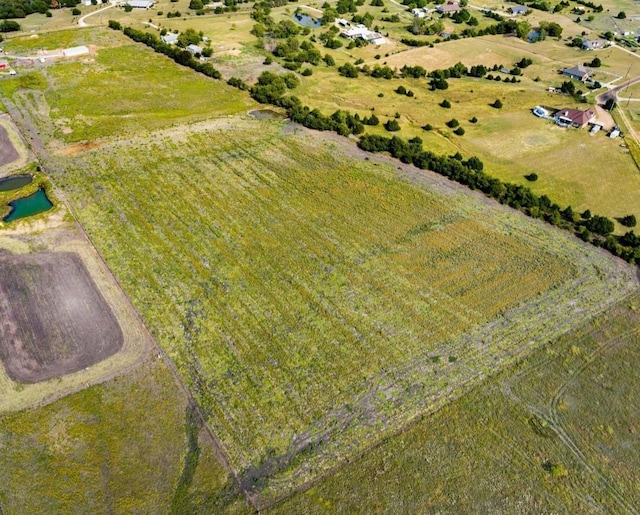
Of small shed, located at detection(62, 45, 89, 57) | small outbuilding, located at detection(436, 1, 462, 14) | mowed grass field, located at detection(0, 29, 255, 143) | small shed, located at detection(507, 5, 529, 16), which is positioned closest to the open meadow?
mowed grass field, located at detection(0, 29, 255, 143)

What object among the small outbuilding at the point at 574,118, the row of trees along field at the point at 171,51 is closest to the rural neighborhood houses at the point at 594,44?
the small outbuilding at the point at 574,118

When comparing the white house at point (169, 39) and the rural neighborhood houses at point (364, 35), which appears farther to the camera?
the rural neighborhood houses at point (364, 35)

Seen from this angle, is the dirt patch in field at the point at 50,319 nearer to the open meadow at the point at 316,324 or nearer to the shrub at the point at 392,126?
the open meadow at the point at 316,324

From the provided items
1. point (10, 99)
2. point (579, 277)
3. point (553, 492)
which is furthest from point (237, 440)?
point (10, 99)

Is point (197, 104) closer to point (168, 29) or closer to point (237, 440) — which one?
point (168, 29)

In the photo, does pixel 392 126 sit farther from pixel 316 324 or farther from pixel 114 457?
pixel 114 457

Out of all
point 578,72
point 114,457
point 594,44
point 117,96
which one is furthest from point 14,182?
point 594,44
